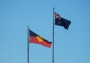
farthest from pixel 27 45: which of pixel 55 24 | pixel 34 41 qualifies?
pixel 55 24

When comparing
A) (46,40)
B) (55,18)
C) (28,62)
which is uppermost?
(55,18)

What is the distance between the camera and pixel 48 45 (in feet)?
118

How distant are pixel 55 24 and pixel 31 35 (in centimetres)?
277

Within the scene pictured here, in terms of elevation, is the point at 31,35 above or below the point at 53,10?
below

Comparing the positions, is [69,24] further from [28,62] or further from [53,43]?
[28,62]

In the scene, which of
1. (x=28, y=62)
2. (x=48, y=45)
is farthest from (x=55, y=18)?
(x=28, y=62)

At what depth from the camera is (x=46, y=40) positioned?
36156 mm

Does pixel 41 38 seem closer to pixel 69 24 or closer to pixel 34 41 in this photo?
pixel 34 41

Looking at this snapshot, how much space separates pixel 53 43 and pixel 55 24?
240cm

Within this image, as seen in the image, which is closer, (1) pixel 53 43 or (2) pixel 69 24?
(1) pixel 53 43

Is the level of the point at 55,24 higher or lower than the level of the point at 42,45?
higher

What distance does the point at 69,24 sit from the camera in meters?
36.8

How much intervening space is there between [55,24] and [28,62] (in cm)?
480

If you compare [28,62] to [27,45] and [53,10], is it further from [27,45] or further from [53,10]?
[53,10]
